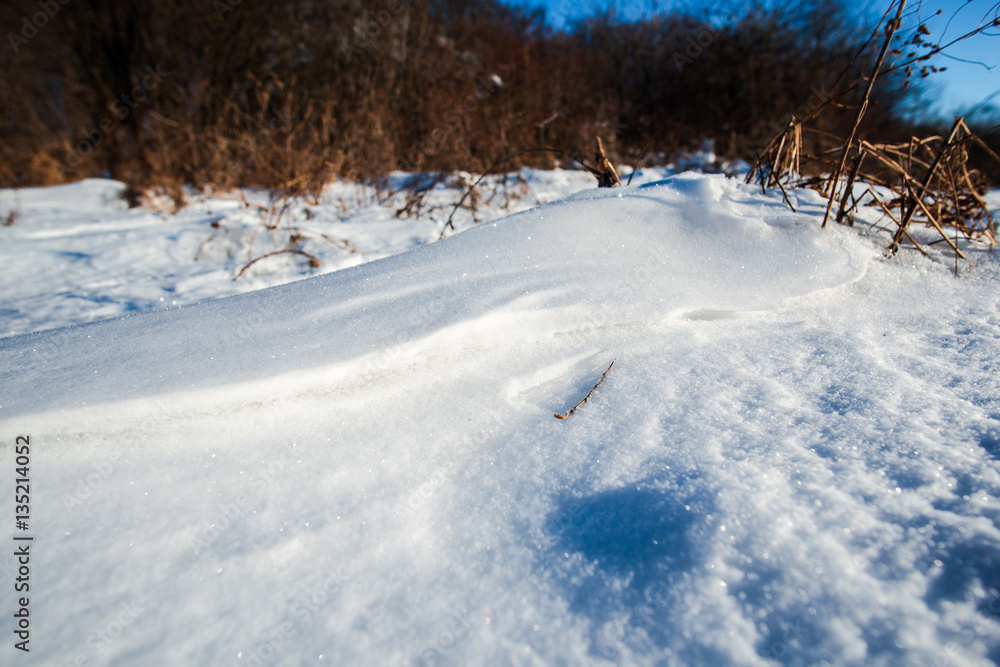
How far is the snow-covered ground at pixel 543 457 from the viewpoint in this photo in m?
0.47

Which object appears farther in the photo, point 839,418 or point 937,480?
point 839,418

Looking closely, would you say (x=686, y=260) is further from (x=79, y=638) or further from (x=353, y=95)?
(x=353, y=95)

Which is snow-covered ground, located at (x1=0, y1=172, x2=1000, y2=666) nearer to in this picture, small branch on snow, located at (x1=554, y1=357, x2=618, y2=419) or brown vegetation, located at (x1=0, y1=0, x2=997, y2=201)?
small branch on snow, located at (x1=554, y1=357, x2=618, y2=419)

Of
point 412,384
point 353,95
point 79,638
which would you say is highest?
point 353,95

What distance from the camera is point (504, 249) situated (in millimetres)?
1096

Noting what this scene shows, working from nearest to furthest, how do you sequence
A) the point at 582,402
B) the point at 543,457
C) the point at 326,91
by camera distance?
the point at 543,457, the point at 582,402, the point at 326,91

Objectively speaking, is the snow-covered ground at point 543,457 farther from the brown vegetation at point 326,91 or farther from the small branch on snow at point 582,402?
the brown vegetation at point 326,91

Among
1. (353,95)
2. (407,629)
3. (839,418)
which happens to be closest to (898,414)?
(839,418)

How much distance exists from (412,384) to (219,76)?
632 cm

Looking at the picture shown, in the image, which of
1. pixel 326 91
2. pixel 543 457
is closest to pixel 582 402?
pixel 543 457

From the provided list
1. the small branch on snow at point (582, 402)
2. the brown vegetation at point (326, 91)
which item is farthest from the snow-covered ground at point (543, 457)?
the brown vegetation at point (326, 91)

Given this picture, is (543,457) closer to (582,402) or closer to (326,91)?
→ (582,402)

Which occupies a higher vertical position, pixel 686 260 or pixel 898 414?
pixel 686 260

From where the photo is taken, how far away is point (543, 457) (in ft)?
2.27
